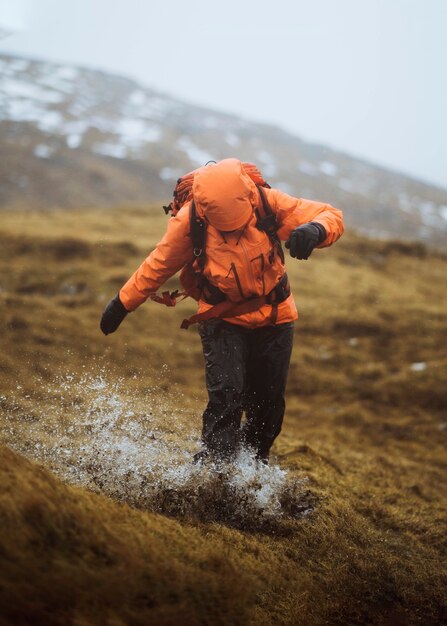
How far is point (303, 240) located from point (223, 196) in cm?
71

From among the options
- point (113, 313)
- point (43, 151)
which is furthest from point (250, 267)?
point (43, 151)

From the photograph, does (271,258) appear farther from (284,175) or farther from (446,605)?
(284,175)

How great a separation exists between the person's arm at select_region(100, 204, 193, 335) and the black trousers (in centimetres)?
56

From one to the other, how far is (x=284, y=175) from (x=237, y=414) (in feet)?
232

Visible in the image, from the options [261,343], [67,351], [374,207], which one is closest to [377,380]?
[67,351]

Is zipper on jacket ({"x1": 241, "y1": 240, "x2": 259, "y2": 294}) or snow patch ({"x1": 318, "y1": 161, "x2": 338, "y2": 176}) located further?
snow patch ({"x1": 318, "y1": 161, "x2": 338, "y2": 176})

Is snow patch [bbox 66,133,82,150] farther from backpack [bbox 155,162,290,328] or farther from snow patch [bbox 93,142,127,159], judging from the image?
backpack [bbox 155,162,290,328]

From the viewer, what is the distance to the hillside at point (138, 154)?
53250 mm

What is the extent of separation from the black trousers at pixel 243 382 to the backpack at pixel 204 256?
182mm

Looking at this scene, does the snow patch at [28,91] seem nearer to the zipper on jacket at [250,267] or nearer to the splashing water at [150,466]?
the splashing water at [150,466]

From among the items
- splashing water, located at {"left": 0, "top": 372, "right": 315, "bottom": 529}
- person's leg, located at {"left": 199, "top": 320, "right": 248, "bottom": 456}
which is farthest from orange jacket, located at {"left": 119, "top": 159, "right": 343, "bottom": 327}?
splashing water, located at {"left": 0, "top": 372, "right": 315, "bottom": 529}

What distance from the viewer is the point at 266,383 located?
4.49 m

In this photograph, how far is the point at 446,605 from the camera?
12.0ft

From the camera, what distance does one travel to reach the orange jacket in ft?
12.5
